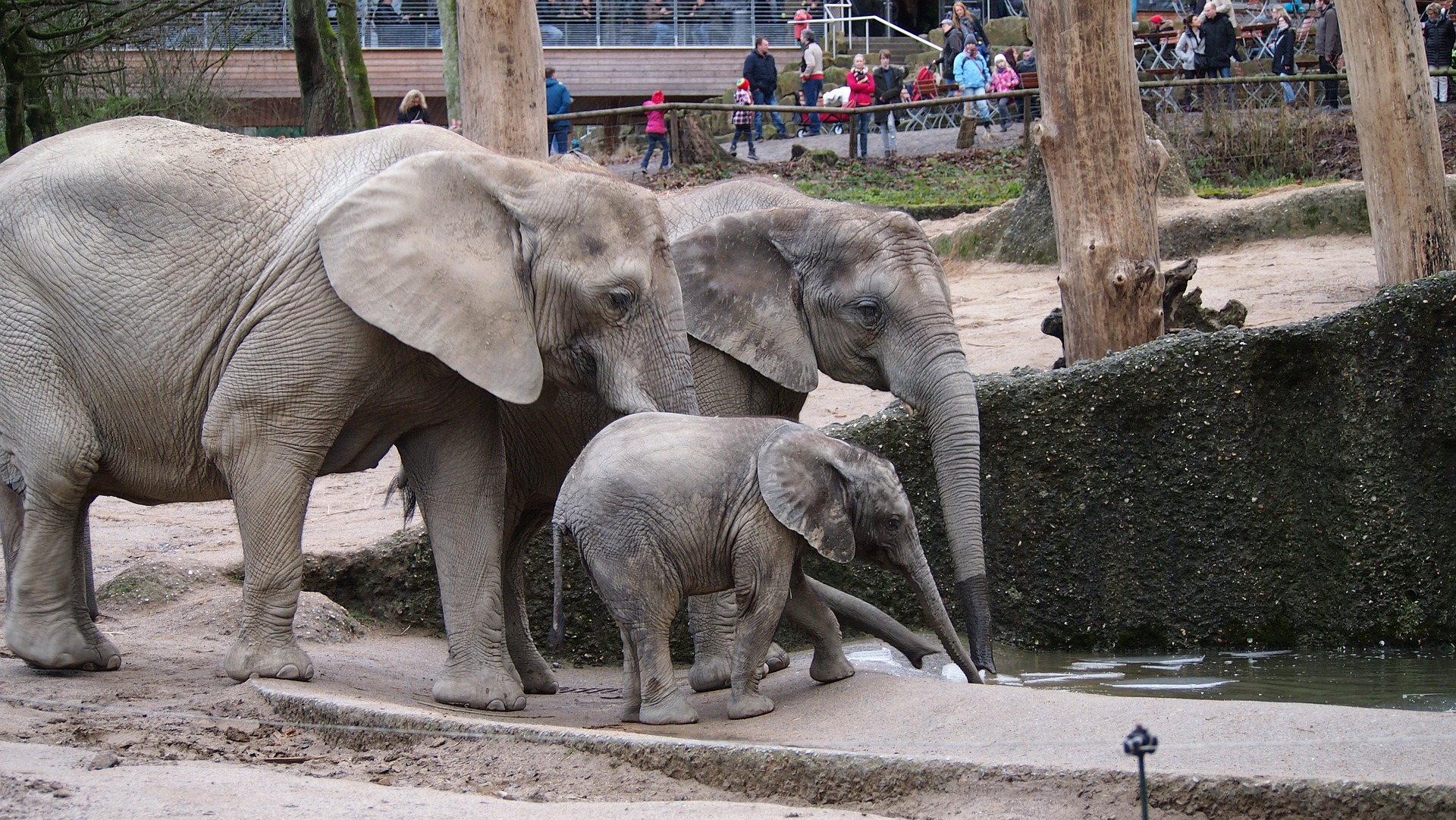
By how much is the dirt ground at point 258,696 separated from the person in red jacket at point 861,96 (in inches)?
474

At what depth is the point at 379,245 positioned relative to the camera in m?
5.71

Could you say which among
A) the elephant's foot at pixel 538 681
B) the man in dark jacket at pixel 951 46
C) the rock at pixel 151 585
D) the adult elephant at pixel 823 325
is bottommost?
the elephant's foot at pixel 538 681

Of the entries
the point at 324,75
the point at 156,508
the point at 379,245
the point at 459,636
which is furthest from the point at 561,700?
the point at 324,75

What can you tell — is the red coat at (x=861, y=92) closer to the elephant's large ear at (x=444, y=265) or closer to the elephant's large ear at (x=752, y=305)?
the elephant's large ear at (x=752, y=305)

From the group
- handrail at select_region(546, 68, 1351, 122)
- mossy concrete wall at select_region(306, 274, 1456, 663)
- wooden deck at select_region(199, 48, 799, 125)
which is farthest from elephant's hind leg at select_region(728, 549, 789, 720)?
wooden deck at select_region(199, 48, 799, 125)

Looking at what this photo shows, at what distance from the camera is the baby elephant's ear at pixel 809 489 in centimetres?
541

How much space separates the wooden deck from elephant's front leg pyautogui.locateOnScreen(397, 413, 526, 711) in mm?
27405

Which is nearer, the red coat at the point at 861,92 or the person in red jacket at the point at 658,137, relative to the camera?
the person in red jacket at the point at 658,137

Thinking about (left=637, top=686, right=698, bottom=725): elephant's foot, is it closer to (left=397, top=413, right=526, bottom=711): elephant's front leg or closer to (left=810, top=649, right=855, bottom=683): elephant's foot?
(left=810, top=649, right=855, bottom=683): elephant's foot

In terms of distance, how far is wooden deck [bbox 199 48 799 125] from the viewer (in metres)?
32.9

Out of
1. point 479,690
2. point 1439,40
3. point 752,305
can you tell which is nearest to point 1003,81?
point 1439,40

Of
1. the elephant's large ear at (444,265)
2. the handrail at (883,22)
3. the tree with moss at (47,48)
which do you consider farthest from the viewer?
the handrail at (883,22)

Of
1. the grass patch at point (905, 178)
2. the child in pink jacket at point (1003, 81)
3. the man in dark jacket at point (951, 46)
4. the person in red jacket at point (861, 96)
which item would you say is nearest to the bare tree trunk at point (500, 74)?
the grass patch at point (905, 178)

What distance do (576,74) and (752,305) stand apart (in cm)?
2945
